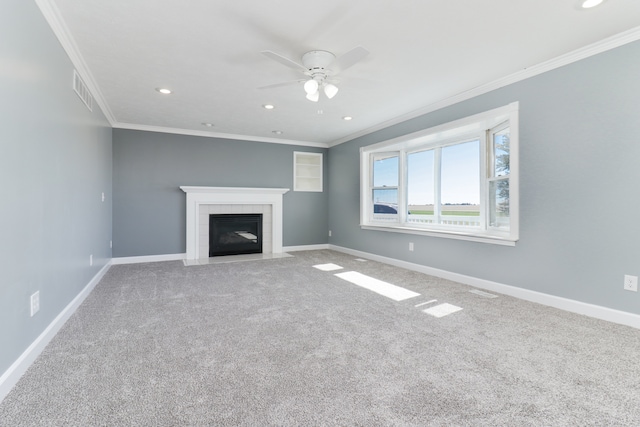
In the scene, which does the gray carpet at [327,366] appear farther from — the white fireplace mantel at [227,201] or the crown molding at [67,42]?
the white fireplace mantel at [227,201]

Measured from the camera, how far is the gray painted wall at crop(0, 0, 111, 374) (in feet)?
5.58

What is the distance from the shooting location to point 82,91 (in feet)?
10.6

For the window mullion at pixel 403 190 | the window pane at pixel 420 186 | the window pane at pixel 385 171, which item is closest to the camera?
the window pane at pixel 420 186

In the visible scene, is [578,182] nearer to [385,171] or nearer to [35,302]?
[385,171]

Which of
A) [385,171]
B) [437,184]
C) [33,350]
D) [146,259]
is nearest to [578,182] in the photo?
[437,184]

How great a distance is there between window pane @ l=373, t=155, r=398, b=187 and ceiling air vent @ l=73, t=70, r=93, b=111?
4.37 meters

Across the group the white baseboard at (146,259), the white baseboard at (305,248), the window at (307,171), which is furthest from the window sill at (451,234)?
the white baseboard at (146,259)

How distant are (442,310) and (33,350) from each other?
3.17 metres

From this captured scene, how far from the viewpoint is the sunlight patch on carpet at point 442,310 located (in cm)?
290

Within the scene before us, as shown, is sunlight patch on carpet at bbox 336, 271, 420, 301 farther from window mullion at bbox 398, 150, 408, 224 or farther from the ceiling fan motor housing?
the ceiling fan motor housing

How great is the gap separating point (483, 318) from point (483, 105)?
2500 millimetres

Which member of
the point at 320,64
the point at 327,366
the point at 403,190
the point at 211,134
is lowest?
the point at 327,366

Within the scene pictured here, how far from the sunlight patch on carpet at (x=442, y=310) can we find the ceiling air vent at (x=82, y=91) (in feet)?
13.0

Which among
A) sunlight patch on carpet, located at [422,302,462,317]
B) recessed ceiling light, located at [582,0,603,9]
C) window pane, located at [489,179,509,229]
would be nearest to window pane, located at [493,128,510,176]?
window pane, located at [489,179,509,229]
